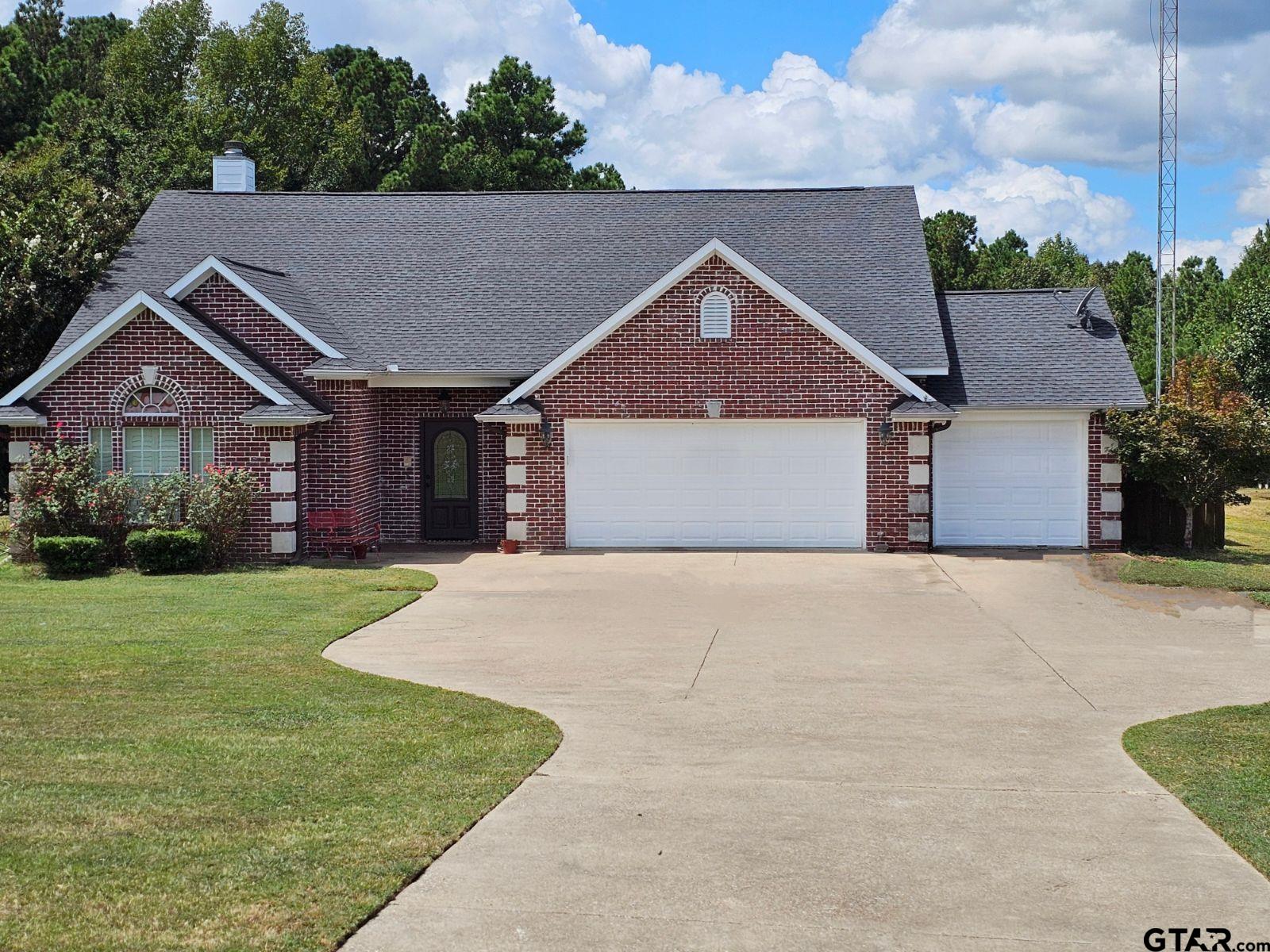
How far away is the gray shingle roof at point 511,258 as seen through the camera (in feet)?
78.3

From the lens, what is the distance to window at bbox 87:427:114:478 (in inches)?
840

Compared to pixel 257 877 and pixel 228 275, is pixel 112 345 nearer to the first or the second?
pixel 228 275

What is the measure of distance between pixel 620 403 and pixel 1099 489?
792 cm

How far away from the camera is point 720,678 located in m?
12.6

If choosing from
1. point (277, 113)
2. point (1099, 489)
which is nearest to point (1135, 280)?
point (277, 113)

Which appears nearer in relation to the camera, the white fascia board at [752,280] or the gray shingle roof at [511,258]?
the white fascia board at [752,280]

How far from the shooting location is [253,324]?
22312 mm

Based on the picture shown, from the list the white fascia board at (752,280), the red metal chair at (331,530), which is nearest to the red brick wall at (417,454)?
the white fascia board at (752,280)

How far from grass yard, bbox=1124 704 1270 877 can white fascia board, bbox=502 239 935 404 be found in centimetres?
1132

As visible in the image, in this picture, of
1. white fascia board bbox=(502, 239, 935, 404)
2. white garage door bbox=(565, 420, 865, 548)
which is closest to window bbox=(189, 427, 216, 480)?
white fascia board bbox=(502, 239, 935, 404)

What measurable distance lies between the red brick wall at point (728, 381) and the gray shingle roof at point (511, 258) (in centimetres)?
124

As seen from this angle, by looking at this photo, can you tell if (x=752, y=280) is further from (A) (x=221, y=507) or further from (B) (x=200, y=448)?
(B) (x=200, y=448)

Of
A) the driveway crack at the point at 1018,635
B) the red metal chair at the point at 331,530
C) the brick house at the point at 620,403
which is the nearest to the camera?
the driveway crack at the point at 1018,635

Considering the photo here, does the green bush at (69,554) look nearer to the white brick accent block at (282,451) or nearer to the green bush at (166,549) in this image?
the green bush at (166,549)
